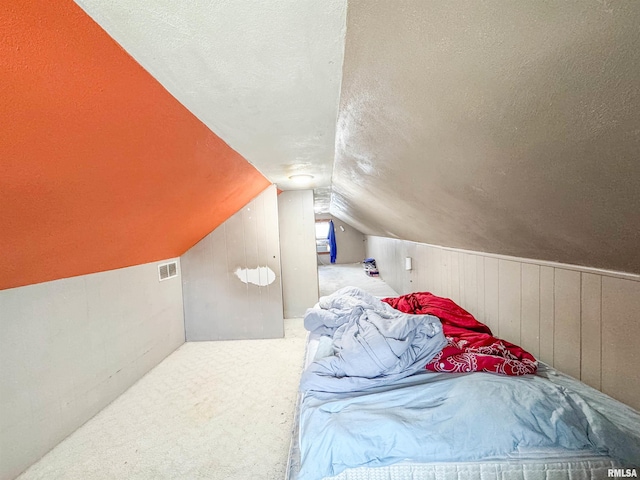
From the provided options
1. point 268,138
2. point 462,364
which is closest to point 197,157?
point 268,138

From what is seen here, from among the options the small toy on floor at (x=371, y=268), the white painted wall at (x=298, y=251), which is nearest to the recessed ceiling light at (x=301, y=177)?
the white painted wall at (x=298, y=251)

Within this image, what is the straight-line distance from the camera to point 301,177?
9.98 ft

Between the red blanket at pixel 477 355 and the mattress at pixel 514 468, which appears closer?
the mattress at pixel 514 468

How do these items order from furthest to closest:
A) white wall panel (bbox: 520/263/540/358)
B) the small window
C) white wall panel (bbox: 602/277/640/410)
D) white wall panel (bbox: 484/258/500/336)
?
the small window → white wall panel (bbox: 484/258/500/336) → white wall panel (bbox: 520/263/540/358) → white wall panel (bbox: 602/277/640/410)

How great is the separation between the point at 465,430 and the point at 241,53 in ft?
5.33

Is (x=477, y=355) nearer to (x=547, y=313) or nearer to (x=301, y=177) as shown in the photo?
(x=547, y=313)

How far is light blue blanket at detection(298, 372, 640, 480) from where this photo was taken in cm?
108

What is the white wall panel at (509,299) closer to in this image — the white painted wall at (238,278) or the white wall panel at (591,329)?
the white wall panel at (591,329)

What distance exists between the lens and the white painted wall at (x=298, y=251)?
156 inches

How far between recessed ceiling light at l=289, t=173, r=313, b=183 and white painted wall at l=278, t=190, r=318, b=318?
0.74 m

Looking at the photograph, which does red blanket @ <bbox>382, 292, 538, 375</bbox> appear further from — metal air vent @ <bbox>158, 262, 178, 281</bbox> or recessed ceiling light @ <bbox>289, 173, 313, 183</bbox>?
metal air vent @ <bbox>158, 262, 178, 281</bbox>

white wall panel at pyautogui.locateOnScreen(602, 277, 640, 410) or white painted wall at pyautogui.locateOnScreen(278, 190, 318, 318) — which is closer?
white wall panel at pyautogui.locateOnScreen(602, 277, 640, 410)

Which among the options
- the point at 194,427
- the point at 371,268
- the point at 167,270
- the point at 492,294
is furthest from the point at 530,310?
the point at 371,268

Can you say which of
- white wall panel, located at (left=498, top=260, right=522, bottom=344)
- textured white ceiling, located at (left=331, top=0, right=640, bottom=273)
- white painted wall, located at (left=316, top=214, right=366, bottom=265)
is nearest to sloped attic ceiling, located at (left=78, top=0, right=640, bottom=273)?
textured white ceiling, located at (left=331, top=0, right=640, bottom=273)
